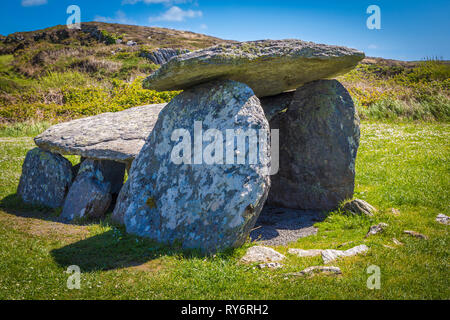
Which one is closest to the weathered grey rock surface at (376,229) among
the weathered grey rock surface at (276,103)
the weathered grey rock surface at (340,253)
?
the weathered grey rock surface at (340,253)

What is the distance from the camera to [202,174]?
6.09 meters

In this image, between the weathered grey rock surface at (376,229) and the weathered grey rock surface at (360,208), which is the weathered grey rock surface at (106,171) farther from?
the weathered grey rock surface at (376,229)

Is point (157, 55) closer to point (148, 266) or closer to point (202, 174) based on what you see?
point (202, 174)

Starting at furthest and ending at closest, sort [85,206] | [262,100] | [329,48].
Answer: [262,100]
[85,206]
[329,48]

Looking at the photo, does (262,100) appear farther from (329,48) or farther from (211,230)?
(211,230)

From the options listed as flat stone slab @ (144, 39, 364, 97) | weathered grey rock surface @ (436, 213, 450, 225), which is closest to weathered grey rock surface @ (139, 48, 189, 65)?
flat stone slab @ (144, 39, 364, 97)

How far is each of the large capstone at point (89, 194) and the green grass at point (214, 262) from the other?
527 millimetres

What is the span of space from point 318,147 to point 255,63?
2940 mm

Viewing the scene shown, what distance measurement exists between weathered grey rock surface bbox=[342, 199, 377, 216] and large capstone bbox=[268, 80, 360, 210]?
1.85 feet

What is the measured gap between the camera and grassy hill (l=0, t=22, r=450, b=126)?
19.5m

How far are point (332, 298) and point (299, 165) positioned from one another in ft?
15.6
